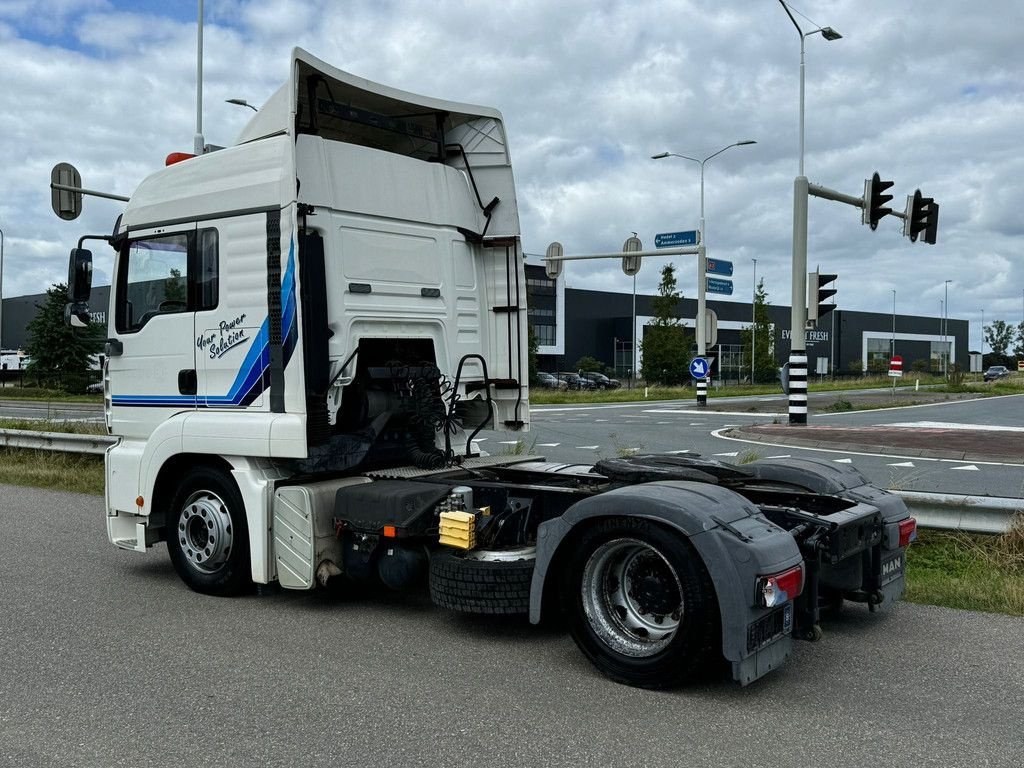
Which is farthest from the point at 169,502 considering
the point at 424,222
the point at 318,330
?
the point at 424,222

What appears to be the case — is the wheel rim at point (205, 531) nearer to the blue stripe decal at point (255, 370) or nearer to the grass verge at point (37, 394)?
the blue stripe decal at point (255, 370)

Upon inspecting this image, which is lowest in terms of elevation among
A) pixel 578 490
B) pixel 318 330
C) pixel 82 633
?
pixel 82 633

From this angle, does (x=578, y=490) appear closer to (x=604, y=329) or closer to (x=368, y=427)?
(x=368, y=427)

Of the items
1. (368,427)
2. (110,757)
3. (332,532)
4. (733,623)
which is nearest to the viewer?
(110,757)

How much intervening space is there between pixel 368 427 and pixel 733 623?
2.99 metres

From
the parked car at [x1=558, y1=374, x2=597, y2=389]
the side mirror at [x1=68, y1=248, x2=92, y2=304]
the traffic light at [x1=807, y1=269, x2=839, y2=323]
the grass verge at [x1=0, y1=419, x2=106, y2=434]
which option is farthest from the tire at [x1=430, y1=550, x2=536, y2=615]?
the parked car at [x1=558, y1=374, x2=597, y2=389]

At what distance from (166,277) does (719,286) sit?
98.6ft

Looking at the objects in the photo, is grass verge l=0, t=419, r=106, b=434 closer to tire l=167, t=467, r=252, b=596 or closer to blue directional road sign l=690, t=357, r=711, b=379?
tire l=167, t=467, r=252, b=596

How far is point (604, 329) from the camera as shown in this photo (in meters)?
82.8

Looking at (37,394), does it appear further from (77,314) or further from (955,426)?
(77,314)

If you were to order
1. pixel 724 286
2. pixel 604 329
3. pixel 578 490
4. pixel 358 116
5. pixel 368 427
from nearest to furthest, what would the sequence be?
pixel 578 490
pixel 368 427
pixel 358 116
pixel 724 286
pixel 604 329

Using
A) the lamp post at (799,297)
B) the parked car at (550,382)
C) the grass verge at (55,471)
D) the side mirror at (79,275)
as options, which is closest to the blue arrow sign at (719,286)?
the lamp post at (799,297)

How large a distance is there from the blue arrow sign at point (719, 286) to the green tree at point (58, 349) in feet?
94.3

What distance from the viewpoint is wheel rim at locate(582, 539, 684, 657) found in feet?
14.1
